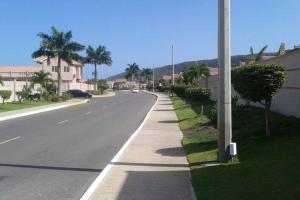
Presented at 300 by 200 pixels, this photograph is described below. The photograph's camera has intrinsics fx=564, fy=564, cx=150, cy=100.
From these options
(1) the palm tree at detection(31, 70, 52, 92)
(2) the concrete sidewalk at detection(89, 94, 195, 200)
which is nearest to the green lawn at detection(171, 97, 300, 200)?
(2) the concrete sidewalk at detection(89, 94, 195, 200)

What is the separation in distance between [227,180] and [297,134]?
463 centimetres

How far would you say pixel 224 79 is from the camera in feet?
42.0

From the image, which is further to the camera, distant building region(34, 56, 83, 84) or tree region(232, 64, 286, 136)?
distant building region(34, 56, 83, 84)

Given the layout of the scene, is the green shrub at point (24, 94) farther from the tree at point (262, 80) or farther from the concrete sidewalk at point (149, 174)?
the tree at point (262, 80)

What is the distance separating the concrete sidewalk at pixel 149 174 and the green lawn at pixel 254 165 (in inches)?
11.6

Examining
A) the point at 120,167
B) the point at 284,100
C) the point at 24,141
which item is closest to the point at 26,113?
the point at 24,141

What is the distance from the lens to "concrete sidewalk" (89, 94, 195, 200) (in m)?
9.81

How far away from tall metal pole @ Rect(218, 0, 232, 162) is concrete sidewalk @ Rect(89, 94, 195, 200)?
103 cm

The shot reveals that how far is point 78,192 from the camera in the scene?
1017 cm

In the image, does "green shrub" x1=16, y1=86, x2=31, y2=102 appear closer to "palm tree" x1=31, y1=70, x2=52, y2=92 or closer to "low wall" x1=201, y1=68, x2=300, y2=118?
"palm tree" x1=31, y1=70, x2=52, y2=92

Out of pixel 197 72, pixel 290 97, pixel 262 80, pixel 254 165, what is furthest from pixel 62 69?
pixel 254 165

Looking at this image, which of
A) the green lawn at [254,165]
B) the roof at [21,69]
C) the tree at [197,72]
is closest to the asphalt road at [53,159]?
the green lawn at [254,165]

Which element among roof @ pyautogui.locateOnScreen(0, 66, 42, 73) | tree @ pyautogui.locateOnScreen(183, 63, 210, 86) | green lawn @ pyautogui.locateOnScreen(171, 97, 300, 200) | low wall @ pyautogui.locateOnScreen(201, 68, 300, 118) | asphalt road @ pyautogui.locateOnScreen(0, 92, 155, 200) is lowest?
asphalt road @ pyautogui.locateOnScreen(0, 92, 155, 200)

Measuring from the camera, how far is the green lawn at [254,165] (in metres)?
8.88
